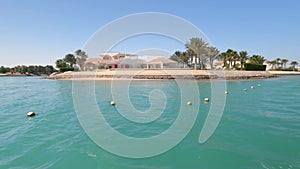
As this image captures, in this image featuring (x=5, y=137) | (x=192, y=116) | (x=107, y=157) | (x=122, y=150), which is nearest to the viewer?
(x=107, y=157)

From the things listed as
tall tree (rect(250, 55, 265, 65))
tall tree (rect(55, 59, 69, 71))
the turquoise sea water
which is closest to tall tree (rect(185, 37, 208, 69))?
tall tree (rect(250, 55, 265, 65))

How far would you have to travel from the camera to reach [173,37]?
9414 mm

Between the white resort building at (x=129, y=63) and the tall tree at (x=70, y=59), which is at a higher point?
the tall tree at (x=70, y=59)

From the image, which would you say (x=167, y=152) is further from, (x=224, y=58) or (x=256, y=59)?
(x=256, y=59)

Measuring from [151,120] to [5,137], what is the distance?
669 centimetres

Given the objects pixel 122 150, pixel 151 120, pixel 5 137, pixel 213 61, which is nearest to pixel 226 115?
pixel 151 120

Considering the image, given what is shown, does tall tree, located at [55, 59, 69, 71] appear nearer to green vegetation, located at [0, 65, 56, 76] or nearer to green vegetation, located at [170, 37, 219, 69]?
green vegetation, located at [0, 65, 56, 76]

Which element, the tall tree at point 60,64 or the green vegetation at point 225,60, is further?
the tall tree at point 60,64

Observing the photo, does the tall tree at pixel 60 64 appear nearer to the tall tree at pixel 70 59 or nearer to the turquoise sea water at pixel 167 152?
the tall tree at pixel 70 59

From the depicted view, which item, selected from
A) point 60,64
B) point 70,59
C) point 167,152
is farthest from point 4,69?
point 167,152

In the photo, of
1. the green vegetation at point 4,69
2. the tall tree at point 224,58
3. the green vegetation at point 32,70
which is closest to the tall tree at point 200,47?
the tall tree at point 224,58

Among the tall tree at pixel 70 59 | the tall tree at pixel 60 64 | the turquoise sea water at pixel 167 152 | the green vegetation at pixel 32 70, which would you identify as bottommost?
the turquoise sea water at pixel 167 152

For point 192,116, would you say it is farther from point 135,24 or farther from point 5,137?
point 5,137

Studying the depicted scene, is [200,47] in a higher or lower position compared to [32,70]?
higher
